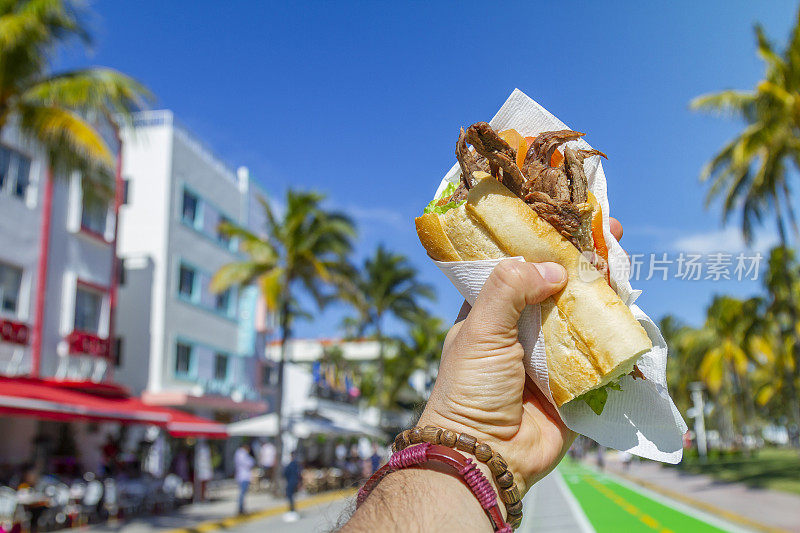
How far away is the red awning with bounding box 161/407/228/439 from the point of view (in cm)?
1973

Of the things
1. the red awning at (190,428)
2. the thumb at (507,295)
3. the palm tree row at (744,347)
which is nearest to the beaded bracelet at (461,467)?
the thumb at (507,295)

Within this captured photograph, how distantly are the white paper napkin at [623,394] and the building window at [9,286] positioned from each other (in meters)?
20.2

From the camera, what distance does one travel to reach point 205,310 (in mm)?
32125

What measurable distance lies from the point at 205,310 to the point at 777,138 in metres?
24.6


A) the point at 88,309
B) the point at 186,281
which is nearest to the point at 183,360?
the point at 186,281

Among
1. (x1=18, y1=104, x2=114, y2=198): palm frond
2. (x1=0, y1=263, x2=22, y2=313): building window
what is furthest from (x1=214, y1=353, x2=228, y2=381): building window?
(x1=18, y1=104, x2=114, y2=198): palm frond

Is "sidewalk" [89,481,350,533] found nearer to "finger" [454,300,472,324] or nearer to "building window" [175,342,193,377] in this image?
"building window" [175,342,193,377]

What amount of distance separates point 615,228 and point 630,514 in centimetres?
1776

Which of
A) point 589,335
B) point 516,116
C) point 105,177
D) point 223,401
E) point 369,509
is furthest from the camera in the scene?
point 223,401

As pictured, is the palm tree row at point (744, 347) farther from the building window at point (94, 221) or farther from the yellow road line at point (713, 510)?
the building window at point (94, 221)

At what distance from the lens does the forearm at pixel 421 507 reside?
1.56 meters

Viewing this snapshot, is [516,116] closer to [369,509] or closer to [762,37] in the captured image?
[369,509]

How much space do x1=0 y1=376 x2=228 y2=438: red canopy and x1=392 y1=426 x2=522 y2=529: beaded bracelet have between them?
544 inches

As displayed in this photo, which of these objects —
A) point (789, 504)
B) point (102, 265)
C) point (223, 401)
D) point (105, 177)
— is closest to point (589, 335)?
point (105, 177)
